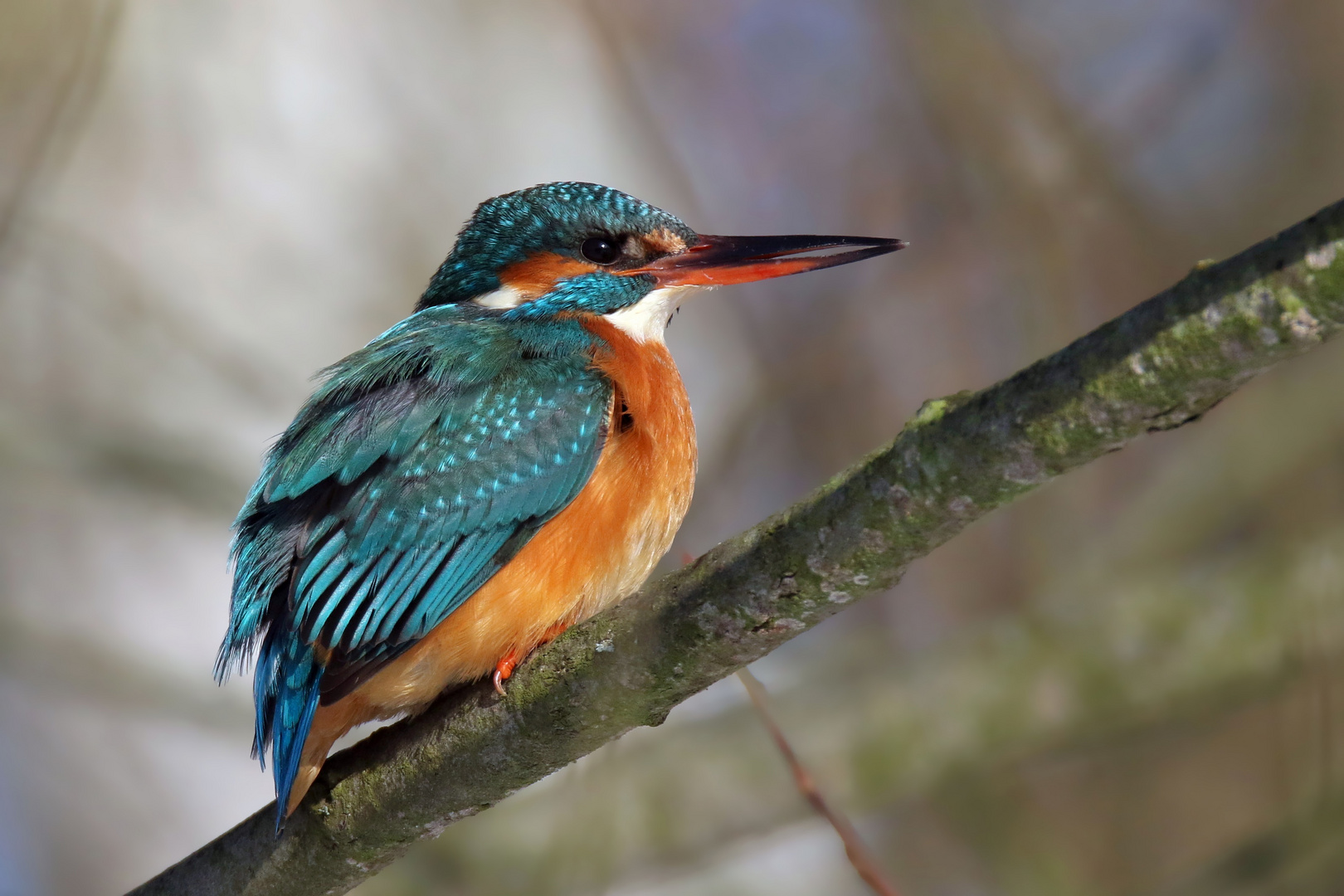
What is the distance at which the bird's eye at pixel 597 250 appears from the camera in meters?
3.19

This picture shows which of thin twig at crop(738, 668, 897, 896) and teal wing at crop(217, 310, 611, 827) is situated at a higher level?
teal wing at crop(217, 310, 611, 827)

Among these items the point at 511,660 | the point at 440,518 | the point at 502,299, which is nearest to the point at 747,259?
the point at 502,299

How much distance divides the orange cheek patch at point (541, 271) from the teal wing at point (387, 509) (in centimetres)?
60

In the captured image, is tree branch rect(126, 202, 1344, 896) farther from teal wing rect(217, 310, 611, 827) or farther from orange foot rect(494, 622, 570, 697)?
teal wing rect(217, 310, 611, 827)

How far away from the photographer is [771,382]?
4309mm

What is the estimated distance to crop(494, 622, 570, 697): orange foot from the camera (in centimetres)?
216

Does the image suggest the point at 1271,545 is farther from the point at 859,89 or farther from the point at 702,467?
the point at 859,89

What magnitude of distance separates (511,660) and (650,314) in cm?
119

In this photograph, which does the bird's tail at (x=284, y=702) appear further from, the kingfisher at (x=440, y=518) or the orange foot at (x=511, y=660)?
the orange foot at (x=511, y=660)

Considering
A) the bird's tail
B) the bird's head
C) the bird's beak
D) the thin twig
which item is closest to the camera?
the thin twig

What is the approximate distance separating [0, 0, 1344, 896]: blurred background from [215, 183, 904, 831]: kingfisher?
0.83 m

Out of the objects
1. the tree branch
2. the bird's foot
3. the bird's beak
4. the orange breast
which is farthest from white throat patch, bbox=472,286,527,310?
the tree branch

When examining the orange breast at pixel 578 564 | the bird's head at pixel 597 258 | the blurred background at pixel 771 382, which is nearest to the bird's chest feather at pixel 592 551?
the orange breast at pixel 578 564

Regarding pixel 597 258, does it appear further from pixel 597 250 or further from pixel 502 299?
pixel 502 299
